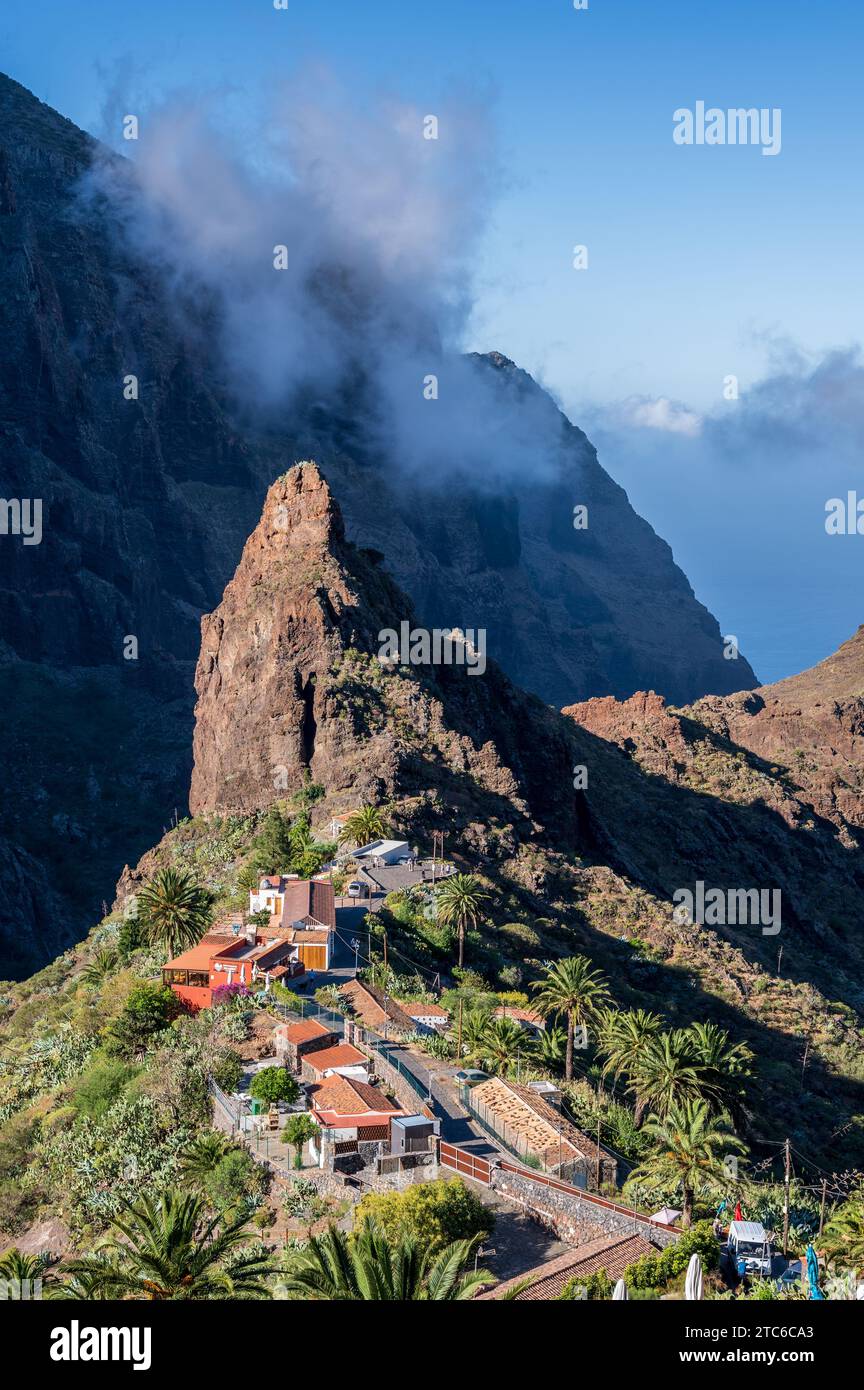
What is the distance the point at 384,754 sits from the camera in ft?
334

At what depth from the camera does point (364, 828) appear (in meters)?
91.8

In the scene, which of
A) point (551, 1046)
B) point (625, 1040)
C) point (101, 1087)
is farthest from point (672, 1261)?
point (101, 1087)

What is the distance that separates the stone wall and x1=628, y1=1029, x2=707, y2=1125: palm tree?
11.6 metres

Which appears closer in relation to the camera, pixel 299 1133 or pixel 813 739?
pixel 299 1133

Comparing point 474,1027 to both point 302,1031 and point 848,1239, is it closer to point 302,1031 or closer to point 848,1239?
point 302,1031

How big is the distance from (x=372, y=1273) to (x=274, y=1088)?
70.9 feet

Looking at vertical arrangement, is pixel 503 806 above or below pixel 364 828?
above

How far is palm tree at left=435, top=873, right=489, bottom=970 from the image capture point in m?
79.9

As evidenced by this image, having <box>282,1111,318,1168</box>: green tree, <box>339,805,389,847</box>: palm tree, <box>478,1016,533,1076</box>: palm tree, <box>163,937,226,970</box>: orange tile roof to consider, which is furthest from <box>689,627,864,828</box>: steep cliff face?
<box>282,1111,318,1168</box>: green tree

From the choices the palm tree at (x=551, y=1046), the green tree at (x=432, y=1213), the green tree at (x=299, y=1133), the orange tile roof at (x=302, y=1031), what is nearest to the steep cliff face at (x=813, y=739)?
the palm tree at (x=551, y=1046)

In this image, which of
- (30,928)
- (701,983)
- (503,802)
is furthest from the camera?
(30,928)
